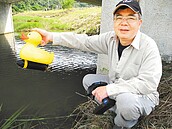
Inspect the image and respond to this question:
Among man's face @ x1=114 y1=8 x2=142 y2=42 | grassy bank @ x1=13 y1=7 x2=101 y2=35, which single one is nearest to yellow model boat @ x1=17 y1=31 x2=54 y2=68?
man's face @ x1=114 y1=8 x2=142 y2=42

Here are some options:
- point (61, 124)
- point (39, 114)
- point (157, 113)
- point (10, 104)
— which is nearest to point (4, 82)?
point (10, 104)

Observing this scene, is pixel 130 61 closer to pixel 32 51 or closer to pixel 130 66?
pixel 130 66

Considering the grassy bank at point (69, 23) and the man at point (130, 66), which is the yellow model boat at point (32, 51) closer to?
the man at point (130, 66)

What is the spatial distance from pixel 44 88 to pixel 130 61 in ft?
9.61

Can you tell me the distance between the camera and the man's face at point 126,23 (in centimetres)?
185

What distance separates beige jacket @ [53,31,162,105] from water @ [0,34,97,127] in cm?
159

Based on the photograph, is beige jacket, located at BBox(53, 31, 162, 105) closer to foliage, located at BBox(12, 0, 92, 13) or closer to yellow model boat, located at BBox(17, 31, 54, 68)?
yellow model boat, located at BBox(17, 31, 54, 68)

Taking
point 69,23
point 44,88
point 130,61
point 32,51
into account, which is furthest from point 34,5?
point 130,61

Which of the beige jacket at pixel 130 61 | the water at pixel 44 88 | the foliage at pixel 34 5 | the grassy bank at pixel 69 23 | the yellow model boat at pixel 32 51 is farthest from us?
the foliage at pixel 34 5

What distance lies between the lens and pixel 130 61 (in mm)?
2006

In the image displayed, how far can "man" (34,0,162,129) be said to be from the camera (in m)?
1.81

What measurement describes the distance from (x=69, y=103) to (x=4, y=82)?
70.5 inches

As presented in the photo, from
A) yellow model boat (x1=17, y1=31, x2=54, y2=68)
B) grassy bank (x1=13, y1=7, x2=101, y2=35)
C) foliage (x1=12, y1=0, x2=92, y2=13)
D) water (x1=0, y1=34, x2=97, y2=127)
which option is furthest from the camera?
foliage (x1=12, y1=0, x2=92, y2=13)

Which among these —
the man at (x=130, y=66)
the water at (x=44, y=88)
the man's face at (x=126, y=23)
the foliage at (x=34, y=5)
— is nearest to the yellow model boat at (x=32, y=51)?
the man at (x=130, y=66)
